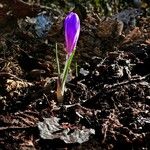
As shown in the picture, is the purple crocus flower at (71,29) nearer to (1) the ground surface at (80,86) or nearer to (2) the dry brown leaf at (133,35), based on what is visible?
(1) the ground surface at (80,86)

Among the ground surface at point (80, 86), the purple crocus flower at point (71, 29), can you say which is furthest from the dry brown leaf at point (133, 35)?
the purple crocus flower at point (71, 29)

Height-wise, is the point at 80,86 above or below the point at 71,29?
below

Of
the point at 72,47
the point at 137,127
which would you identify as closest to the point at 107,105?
the point at 137,127

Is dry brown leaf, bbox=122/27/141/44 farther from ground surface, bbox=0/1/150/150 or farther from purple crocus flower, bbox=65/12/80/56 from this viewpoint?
purple crocus flower, bbox=65/12/80/56

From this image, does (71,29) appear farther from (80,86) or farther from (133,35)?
(133,35)

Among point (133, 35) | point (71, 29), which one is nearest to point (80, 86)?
point (71, 29)

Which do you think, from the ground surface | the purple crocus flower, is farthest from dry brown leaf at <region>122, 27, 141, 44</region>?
the purple crocus flower
